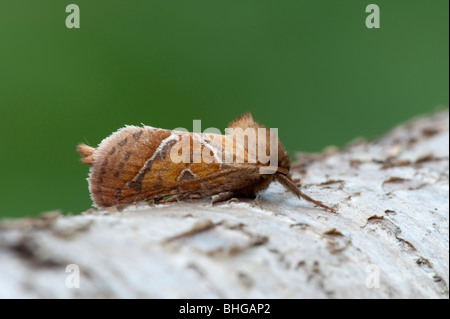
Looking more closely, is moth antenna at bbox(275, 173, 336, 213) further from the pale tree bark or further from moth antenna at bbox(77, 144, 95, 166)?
moth antenna at bbox(77, 144, 95, 166)

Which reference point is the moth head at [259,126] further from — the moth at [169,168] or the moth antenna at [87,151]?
the moth antenna at [87,151]

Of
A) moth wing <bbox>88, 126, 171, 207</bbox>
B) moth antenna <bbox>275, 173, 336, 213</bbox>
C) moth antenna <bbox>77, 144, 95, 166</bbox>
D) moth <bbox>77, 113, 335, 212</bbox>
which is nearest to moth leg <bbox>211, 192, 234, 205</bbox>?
moth <bbox>77, 113, 335, 212</bbox>

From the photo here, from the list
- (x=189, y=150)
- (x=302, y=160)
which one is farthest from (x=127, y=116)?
(x=189, y=150)

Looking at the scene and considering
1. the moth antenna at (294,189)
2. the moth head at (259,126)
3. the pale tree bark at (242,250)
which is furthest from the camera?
the moth head at (259,126)

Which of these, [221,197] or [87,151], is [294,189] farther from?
[87,151]

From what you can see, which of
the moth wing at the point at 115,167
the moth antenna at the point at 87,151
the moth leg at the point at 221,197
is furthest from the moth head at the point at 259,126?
the moth antenna at the point at 87,151

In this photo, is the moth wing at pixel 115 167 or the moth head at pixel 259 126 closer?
the moth wing at pixel 115 167

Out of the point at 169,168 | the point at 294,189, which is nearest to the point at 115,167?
the point at 169,168
